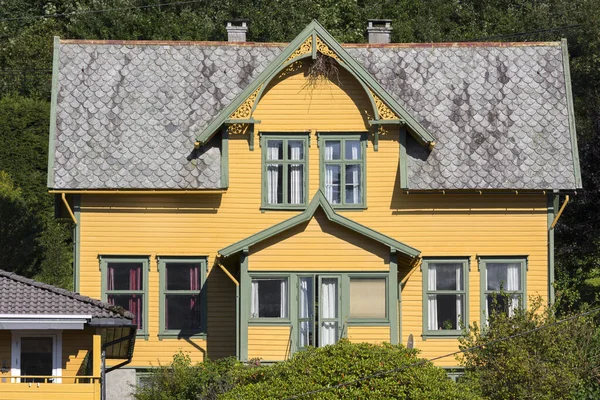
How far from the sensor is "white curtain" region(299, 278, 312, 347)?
3422 cm

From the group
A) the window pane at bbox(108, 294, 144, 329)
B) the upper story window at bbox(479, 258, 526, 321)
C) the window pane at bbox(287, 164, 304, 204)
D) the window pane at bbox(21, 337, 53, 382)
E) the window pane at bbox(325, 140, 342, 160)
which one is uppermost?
the window pane at bbox(325, 140, 342, 160)

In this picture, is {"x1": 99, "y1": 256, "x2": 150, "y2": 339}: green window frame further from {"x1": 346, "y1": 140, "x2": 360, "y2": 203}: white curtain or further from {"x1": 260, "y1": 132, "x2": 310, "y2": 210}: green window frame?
{"x1": 346, "y1": 140, "x2": 360, "y2": 203}: white curtain

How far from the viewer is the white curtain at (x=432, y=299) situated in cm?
3591

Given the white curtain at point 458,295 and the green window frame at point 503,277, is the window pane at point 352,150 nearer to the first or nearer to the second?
the white curtain at point 458,295

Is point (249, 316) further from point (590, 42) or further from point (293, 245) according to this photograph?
point (590, 42)

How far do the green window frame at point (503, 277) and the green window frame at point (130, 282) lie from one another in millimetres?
7738

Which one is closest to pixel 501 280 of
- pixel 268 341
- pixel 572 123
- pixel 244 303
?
pixel 572 123

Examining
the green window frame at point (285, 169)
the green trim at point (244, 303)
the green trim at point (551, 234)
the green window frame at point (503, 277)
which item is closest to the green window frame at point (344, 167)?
the green window frame at point (285, 169)

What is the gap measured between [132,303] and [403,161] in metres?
7.04

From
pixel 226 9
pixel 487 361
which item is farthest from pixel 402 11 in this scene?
pixel 487 361

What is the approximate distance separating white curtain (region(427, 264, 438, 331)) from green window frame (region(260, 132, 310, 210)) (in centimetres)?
330

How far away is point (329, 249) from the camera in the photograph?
34.3m

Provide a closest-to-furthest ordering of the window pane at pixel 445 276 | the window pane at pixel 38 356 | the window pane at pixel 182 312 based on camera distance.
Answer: the window pane at pixel 38 356 → the window pane at pixel 182 312 → the window pane at pixel 445 276

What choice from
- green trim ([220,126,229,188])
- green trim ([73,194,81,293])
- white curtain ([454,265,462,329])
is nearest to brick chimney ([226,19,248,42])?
green trim ([220,126,229,188])
